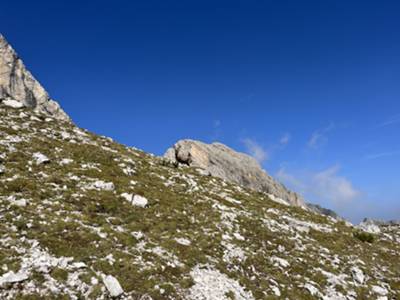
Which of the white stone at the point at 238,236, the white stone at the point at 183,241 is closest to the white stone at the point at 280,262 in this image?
the white stone at the point at 238,236

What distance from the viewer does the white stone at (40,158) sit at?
24681 mm

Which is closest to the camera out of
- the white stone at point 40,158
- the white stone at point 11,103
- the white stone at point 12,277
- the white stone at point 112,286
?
the white stone at point 12,277

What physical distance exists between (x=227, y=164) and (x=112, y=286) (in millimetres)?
50472

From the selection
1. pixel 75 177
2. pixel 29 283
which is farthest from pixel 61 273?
pixel 75 177

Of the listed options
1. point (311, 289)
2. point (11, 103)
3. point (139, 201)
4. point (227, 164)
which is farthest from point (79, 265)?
point (227, 164)

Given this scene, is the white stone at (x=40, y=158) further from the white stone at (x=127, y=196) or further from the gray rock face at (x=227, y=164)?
the gray rock face at (x=227, y=164)

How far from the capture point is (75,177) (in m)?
24.1

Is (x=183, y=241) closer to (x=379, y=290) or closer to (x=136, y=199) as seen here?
(x=136, y=199)

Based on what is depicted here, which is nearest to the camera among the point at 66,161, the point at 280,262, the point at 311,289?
the point at 311,289

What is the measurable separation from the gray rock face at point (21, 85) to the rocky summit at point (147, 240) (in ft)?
369

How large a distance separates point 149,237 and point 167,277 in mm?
3621

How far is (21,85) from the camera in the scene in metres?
141

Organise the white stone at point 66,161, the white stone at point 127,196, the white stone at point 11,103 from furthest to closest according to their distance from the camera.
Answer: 1. the white stone at point 11,103
2. the white stone at point 66,161
3. the white stone at point 127,196

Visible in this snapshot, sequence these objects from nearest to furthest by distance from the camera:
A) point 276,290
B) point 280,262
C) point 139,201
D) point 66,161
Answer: point 276,290, point 280,262, point 139,201, point 66,161
